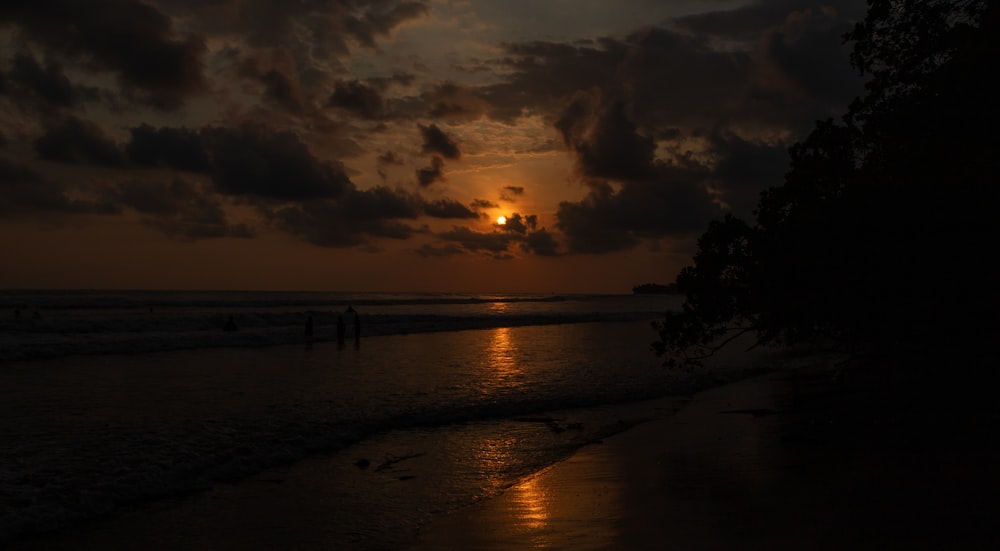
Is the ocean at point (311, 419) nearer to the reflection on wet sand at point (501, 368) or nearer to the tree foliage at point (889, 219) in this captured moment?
the reflection on wet sand at point (501, 368)

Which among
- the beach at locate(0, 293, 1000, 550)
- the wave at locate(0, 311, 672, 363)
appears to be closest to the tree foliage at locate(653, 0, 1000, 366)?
the beach at locate(0, 293, 1000, 550)

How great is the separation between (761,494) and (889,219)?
6.57 m

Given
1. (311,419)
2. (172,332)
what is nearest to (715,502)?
(311,419)

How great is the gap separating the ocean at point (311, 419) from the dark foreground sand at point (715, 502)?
2.40 ft

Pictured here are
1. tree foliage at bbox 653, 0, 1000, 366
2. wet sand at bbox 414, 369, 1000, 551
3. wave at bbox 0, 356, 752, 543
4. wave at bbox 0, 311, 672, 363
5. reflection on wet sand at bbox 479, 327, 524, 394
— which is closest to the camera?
wet sand at bbox 414, 369, 1000, 551

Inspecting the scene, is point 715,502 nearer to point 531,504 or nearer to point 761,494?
point 761,494

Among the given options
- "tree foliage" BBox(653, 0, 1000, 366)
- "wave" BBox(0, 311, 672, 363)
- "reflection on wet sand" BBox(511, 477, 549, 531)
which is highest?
"tree foliage" BBox(653, 0, 1000, 366)

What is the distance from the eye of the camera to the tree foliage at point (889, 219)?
1316cm

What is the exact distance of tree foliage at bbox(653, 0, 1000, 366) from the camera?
43.2ft

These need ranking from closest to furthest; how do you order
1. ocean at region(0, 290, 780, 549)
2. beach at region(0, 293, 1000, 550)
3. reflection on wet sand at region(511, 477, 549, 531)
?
beach at region(0, 293, 1000, 550)
reflection on wet sand at region(511, 477, 549, 531)
ocean at region(0, 290, 780, 549)

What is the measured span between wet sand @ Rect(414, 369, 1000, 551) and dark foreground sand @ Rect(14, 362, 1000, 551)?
26 millimetres

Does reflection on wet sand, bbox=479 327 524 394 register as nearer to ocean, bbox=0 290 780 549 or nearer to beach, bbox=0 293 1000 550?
ocean, bbox=0 290 780 549

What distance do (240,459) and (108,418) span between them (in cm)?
577

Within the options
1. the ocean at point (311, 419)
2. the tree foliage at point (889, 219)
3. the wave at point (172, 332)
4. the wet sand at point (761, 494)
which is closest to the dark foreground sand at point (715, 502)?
the wet sand at point (761, 494)
